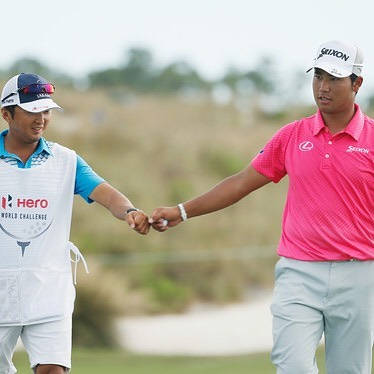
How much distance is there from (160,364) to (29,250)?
27.1 ft

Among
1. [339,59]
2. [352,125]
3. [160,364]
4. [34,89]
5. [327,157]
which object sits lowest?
[160,364]

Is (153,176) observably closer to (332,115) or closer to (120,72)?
(332,115)

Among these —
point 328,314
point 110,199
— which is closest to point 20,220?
point 110,199

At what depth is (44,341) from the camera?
23.4ft

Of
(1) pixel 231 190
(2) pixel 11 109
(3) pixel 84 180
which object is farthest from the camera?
(1) pixel 231 190

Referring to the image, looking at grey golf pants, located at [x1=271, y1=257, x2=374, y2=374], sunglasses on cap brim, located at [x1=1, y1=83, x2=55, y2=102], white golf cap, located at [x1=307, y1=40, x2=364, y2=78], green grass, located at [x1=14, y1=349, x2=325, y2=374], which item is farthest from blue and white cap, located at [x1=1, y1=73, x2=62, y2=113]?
green grass, located at [x1=14, y1=349, x2=325, y2=374]

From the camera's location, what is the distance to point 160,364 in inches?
598

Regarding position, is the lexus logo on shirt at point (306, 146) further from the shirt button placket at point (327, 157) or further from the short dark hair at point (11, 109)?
the short dark hair at point (11, 109)

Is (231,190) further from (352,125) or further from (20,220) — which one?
(20,220)

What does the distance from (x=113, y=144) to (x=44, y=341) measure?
28199 mm

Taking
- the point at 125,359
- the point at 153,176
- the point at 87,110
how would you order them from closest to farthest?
1. the point at 125,359
2. the point at 153,176
3. the point at 87,110

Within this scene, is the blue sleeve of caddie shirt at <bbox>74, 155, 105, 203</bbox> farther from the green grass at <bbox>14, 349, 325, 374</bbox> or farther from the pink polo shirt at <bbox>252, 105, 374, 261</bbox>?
the green grass at <bbox>14, 349, 325, 374</bbox>

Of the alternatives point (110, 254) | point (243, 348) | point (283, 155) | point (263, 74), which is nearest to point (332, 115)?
point (283, 155)

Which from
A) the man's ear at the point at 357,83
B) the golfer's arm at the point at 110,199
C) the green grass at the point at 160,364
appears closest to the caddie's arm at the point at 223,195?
the golfer's arm at the point at 110,199
